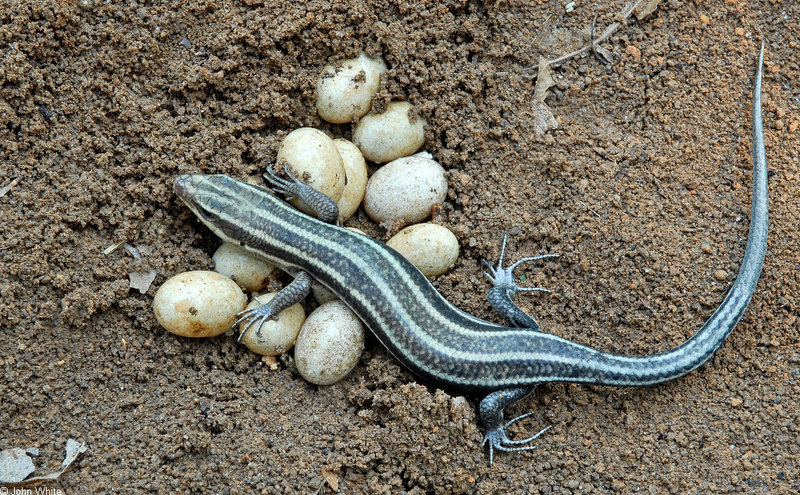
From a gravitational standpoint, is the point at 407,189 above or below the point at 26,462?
above

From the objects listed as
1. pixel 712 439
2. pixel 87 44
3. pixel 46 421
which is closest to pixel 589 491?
pixel 712 439

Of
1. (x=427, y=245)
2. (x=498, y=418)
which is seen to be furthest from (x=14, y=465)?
(x=498, y=418)

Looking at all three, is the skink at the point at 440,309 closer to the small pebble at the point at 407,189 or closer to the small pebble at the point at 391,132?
the small pebble at the point at 407,189

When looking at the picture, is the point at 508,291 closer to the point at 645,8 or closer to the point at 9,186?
the point at 645,8

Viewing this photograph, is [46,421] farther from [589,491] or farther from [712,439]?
[712,439]

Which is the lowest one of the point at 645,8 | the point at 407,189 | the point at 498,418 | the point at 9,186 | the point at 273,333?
the point at 498,418

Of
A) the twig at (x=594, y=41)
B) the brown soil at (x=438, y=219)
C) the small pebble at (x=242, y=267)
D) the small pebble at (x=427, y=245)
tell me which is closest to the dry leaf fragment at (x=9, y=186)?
the brown soil at (x=438, y=219)
